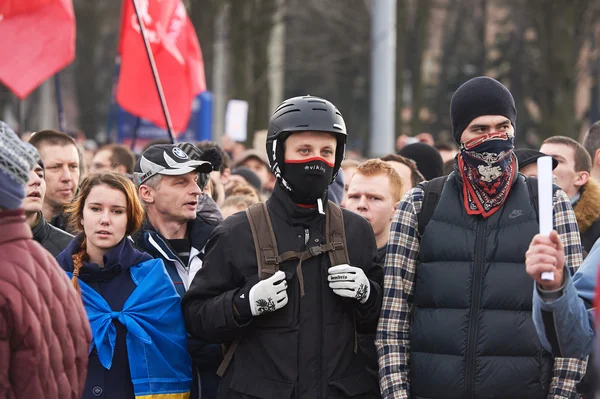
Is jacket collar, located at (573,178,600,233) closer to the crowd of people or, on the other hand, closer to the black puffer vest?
the crowd of people

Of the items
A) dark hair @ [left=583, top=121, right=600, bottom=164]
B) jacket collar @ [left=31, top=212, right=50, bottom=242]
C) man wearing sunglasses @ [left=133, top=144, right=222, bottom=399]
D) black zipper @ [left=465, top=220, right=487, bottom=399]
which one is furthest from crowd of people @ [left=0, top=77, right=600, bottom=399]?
dark hair @ [left=583, top=121, right=600, bottom=164]

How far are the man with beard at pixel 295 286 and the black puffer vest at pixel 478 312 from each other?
346mm

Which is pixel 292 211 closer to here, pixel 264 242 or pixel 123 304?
pixel 264 242

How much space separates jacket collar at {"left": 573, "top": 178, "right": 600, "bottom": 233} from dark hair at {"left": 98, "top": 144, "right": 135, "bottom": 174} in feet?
14.4

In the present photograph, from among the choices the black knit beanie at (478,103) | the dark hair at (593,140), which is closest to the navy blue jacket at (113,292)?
the black knit beanie at (478,103)

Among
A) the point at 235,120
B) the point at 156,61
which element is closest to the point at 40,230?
the point at 156,61

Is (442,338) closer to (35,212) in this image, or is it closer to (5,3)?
(35,212)

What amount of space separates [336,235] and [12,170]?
168 centimetres

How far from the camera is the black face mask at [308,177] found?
4715 mm

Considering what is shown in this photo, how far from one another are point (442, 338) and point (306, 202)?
33.9 inches

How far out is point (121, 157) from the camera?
10.1 metres

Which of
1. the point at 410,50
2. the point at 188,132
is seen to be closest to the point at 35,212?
the point at 188,132

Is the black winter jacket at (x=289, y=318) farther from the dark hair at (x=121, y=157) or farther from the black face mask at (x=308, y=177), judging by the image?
the dark hair at (x=121, y=157)

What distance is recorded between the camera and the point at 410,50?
33.3 metres
